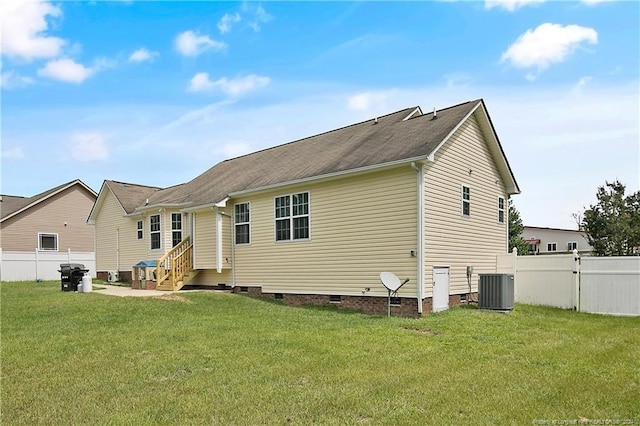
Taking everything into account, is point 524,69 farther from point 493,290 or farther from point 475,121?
point 493,290

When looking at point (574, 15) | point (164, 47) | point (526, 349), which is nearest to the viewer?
point (526, 349)

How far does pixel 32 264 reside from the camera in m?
26.7

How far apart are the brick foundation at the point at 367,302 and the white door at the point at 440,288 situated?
12.3 inches

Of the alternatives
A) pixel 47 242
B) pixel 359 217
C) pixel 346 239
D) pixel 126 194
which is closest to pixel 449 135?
pixel 359 217

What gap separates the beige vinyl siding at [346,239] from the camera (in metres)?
12.3

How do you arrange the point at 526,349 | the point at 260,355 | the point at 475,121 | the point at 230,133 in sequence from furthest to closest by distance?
the point at 230,133 → the point at 475,121 → the point at 526,349 → the point at 260,355

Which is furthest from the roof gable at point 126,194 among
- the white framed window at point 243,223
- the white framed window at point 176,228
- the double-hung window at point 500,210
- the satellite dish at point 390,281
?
the double-hung window at point 500,210

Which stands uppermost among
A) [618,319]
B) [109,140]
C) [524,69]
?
[524,69]

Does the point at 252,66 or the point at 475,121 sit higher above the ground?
the point at 252,66

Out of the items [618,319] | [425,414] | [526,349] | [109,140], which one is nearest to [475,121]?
[618,319]

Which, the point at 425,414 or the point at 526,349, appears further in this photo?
the point at 526,349

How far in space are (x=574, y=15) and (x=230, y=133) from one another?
41.1 ft

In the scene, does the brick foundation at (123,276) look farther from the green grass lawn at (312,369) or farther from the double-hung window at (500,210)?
the double-hung window at (500,210)

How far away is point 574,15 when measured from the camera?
11.5 metres
